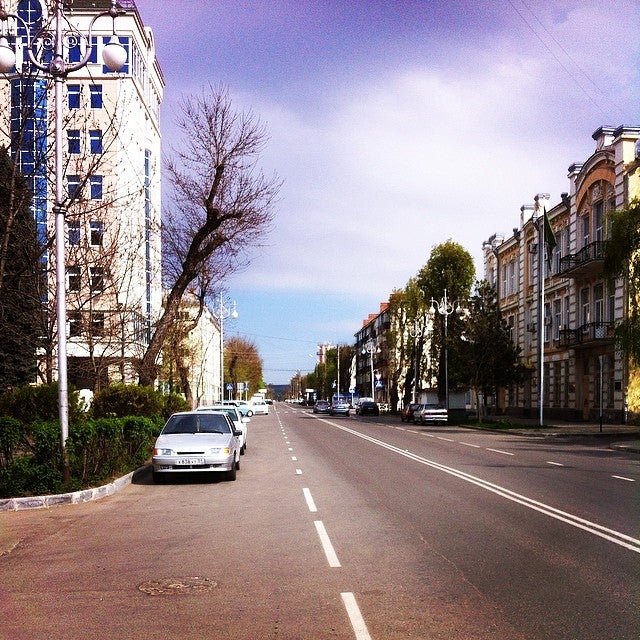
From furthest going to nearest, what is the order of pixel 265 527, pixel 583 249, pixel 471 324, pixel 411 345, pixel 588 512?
pixel 411 345 < pixel 471 324 < pixel 583 249 < pixel 588 512 < pixel 265 527

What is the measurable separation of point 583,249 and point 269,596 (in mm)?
40714

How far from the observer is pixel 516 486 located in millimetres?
15133

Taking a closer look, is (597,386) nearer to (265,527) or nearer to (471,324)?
(471,324)

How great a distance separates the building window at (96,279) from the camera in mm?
22969

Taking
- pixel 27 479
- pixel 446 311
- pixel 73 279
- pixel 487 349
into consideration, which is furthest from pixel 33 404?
pixel 446 311

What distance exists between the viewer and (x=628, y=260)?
2956 cm

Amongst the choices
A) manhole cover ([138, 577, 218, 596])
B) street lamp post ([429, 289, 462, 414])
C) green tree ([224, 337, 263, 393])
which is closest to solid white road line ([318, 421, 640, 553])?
manhole cover ([138, 577, 218, 596])

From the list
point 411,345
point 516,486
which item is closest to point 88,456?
point 516,486

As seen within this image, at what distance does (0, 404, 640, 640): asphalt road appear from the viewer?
6090 millimetres

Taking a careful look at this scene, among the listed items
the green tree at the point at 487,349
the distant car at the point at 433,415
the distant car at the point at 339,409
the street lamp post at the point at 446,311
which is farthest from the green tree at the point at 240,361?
the green tree at the point at 487,349

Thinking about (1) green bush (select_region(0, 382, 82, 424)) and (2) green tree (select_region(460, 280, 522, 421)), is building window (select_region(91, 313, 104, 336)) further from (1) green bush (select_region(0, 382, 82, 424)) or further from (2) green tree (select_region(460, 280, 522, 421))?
(2) green tree (select_region(460, 280, 522, 421))

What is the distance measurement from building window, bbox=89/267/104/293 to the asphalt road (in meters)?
8.81

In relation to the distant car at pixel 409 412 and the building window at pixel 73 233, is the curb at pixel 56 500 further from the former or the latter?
the distant car at pixel 409 412

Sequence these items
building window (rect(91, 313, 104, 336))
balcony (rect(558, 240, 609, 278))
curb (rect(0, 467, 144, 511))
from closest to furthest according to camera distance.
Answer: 1. curb (rect(0, 467, 144, 511))
2. building window (rect(91, 313, 104, 336))
3. balcony (rect(558, 240, 609, 278))
